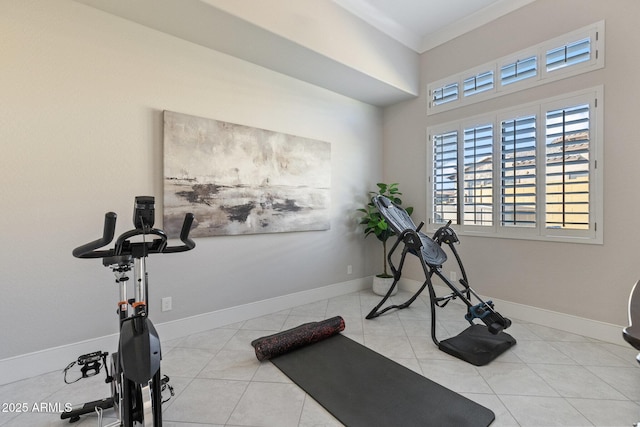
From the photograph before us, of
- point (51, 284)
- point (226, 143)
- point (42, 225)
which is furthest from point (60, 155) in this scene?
point (226, 143)

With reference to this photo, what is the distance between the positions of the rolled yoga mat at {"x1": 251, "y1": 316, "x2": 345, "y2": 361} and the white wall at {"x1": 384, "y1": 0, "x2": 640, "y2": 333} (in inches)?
78.1

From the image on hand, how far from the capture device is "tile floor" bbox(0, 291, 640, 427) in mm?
1625

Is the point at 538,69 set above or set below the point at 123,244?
above

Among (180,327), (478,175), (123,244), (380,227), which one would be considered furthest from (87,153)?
(478,175)

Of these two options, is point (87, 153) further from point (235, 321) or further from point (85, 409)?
point (235, 321)

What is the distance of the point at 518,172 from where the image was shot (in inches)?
119

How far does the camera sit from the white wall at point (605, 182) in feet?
7.95

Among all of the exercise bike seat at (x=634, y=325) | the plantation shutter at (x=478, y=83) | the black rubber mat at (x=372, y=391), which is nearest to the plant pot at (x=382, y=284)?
the black rubber mat at (x=372, y=391)

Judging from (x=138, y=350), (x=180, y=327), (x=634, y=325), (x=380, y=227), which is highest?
(x=380, y=227)

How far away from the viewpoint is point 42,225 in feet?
6.82

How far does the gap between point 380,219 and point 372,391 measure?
233 centimetres

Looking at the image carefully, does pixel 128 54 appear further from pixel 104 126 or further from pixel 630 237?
pixel 630 237

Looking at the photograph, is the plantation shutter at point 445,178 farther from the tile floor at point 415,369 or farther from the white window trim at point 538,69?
the tile floor at point 415,369

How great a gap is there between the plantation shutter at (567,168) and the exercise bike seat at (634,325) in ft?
5.91
